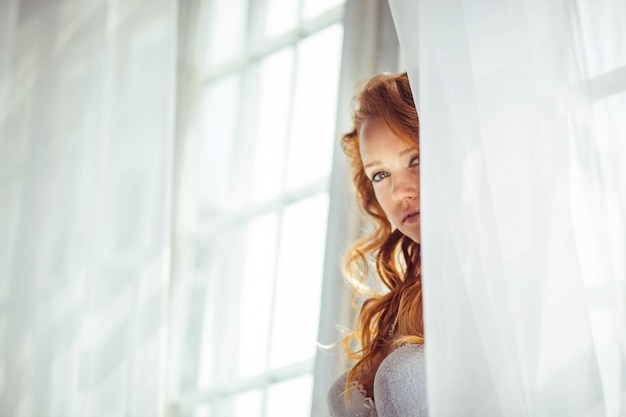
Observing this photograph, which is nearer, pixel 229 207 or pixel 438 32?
pixel 438 32

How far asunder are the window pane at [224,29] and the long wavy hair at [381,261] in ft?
2.40

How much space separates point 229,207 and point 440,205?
49.2 inches

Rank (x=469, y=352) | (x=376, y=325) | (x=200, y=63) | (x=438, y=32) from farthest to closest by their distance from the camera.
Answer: (x=200, y=63), (x=376, y=325), (x=438, y=32), (x=469, y=352)

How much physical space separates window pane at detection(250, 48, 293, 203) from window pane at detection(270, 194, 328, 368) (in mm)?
159

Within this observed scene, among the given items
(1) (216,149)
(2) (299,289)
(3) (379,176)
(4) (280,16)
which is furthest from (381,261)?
(4) (280,16)

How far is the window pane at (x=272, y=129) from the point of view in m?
2.31

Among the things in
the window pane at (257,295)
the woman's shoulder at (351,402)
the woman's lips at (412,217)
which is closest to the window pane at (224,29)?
the window pane at (257,295)

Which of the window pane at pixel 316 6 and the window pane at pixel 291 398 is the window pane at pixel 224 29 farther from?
the window pane at pixel 291 398

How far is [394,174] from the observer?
1.79 meters

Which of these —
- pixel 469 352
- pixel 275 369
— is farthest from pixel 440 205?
pixel 275 369

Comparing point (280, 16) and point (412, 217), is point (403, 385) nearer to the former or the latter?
point (412, 217)

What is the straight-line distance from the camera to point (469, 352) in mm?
1154

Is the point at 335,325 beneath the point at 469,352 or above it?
above

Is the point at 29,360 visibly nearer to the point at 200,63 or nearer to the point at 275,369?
the point at 275,369
